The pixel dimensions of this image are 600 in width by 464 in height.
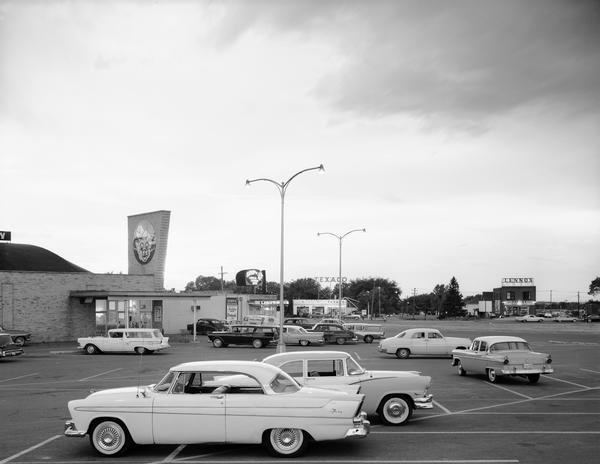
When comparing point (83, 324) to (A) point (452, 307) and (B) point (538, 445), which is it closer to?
(B) point (538, 445)

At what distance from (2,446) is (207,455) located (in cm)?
386

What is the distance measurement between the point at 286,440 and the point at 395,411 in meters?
3.82

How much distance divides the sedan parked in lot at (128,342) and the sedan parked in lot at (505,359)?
691 inches

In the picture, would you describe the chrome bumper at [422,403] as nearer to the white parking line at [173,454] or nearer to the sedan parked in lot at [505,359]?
the white parking line at [173,454]

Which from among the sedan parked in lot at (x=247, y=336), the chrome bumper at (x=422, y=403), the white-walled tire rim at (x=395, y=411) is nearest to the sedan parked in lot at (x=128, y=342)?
the sedan parked in lot at (x=247, y=336)

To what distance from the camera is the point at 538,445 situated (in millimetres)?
11242

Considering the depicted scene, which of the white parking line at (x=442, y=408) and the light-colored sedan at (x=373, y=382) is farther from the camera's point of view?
the white parking line at (x=442, y=408)

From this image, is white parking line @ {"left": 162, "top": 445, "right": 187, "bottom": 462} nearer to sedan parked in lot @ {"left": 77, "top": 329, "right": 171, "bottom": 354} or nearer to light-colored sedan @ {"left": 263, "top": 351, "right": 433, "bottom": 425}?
light-colored sedan @ {"left": 263, "top": 351, "right": 433, "bottom": 425}

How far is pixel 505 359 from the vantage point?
67.4ft

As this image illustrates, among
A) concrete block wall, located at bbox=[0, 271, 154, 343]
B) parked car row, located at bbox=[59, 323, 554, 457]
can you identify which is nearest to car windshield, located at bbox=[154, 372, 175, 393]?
parked car row, located at bbox=[59, 323, 554, 457]

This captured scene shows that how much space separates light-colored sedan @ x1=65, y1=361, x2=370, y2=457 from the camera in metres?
10.1

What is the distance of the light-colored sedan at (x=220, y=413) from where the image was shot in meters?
10.1

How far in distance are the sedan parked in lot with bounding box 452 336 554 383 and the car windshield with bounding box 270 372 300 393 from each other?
12082 millimetres

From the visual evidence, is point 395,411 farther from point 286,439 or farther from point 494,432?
point 286,439
